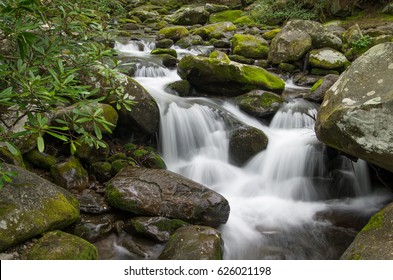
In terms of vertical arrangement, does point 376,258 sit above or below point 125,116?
below

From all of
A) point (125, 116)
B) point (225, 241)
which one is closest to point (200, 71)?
→ point (125, 116)

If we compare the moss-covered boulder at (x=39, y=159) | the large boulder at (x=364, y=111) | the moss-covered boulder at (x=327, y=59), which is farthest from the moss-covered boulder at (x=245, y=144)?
the moss-covered boulder at (x=327, y=59)

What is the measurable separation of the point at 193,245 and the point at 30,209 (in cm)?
163

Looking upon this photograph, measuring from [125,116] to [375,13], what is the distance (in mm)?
12931

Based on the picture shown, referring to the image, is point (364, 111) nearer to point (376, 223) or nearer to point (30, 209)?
point (376, 223)

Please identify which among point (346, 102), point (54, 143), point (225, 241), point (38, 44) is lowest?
point (225, 241)

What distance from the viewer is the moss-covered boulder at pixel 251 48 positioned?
10.2m

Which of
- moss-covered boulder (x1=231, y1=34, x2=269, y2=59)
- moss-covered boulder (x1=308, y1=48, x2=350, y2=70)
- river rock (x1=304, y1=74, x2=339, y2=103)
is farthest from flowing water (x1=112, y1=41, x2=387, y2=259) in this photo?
moss-covered boulder (x1=231, y1=34, x2=269, y2=59)

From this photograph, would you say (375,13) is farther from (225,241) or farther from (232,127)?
(225,241)

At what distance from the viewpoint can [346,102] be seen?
4.11 m

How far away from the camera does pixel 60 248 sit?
2938mm

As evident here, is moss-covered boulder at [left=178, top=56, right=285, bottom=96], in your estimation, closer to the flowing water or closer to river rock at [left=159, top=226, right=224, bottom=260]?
the flowing water

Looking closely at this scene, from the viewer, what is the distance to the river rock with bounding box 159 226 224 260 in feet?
10.5

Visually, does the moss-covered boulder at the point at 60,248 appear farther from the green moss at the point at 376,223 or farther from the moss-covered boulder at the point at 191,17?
the moss-covered boulder at the point at 191,17
